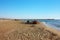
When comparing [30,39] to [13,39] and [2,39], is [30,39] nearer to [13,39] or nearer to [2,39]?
[13,39]

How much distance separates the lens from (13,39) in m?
12.0

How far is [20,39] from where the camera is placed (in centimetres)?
1218

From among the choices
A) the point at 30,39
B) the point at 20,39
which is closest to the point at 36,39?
the point at 30,39

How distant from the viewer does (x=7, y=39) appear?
→ 466 inches

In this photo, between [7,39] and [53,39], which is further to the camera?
[53,39]

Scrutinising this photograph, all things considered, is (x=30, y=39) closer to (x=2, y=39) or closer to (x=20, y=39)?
(x=20, y=39)

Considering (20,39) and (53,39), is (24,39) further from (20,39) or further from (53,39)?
(53,39)

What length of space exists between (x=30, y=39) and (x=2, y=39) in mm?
2821

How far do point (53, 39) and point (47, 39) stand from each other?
0.68 m

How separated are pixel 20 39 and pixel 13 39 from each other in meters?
0.70

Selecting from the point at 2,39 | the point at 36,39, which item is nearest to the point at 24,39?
the point at 36,39

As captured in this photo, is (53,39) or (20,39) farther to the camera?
(53,39)

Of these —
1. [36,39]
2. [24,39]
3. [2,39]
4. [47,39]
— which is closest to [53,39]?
[47,39]

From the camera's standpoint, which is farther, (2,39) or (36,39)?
(36,39)
